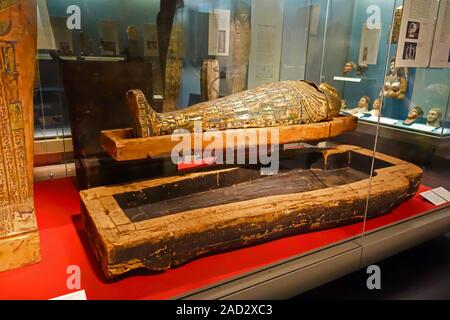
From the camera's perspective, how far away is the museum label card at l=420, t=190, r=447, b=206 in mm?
2577

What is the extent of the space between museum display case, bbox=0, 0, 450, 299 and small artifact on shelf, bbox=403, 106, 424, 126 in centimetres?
2

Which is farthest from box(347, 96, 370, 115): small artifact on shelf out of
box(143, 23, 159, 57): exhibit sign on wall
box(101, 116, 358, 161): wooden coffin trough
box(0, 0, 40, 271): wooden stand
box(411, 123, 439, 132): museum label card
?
box(0, 0, 40, 271): wooden stand

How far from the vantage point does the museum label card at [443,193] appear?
2.68 metres

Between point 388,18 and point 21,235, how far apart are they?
7.87 ft

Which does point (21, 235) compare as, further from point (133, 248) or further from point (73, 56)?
point (73, 56)

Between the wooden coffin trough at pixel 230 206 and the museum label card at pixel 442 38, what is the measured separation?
28.7 inches

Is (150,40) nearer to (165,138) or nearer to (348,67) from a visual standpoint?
(165,138)

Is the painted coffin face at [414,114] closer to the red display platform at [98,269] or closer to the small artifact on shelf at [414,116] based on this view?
the small artifact on shelf at [414,116]

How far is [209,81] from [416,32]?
4.94 ft

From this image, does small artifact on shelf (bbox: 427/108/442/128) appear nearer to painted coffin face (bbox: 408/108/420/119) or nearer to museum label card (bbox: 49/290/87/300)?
painted coffin face (bbox: 408/108/420/119)

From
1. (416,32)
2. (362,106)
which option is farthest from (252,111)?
(362,106)

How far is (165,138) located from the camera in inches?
76.4
